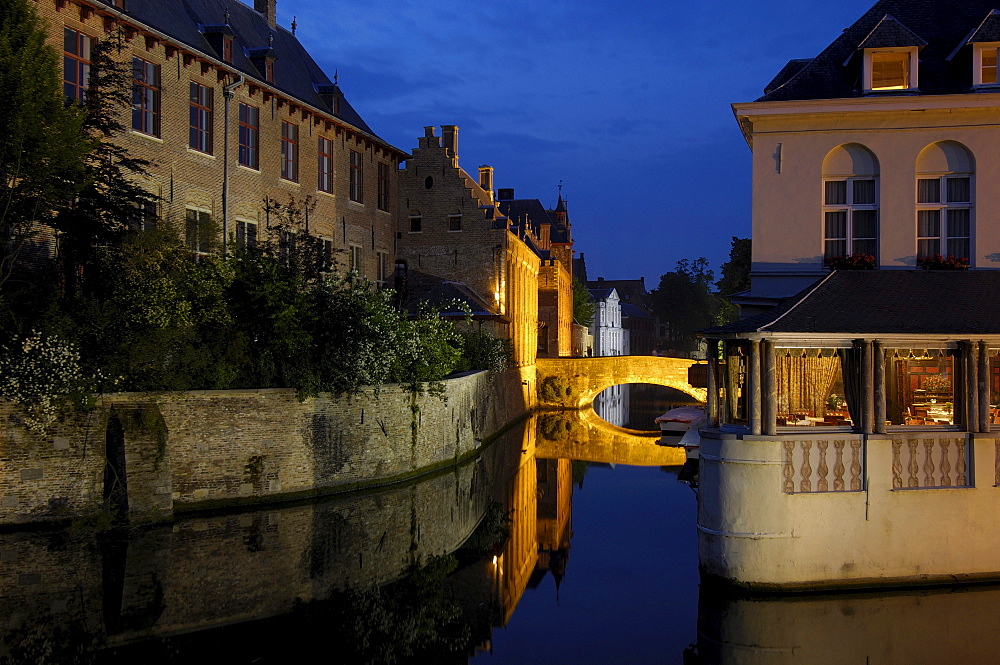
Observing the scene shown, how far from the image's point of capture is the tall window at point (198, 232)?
20.7m

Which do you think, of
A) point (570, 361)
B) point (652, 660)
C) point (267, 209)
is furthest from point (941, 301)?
point (570, 361)

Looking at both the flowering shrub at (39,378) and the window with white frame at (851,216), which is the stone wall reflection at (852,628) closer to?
the window with white frame at (851,216)

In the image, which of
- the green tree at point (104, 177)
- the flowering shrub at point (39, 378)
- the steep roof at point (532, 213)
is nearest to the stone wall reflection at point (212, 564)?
the flowering shrub at point (39, 378)

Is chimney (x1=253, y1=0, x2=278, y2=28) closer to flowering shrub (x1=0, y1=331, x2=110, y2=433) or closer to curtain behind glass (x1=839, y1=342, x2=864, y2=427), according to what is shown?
flowering shrub (x1=0, y1=331, x2=110, y2=433)

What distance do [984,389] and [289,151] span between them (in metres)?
20.6

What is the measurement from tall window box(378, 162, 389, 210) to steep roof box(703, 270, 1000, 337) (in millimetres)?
21739

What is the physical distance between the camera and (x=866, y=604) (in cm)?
1051

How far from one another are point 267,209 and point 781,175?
15103mm

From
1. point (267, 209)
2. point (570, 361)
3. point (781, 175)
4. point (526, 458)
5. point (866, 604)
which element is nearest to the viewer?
point (866, 604)

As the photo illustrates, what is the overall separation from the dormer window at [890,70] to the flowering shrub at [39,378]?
13789 millimetres

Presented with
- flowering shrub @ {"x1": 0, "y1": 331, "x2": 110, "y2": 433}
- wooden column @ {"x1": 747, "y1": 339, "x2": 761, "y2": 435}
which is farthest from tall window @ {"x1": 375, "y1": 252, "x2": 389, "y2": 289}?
wooden column @ {"x1": 747, "y1": 339, "x2": 761, "y2": 435}

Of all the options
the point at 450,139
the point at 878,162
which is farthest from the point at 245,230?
the point at 878,162

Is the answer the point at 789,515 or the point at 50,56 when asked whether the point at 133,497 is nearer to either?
the point at 50,56

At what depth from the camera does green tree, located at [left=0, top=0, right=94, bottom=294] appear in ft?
48.1
